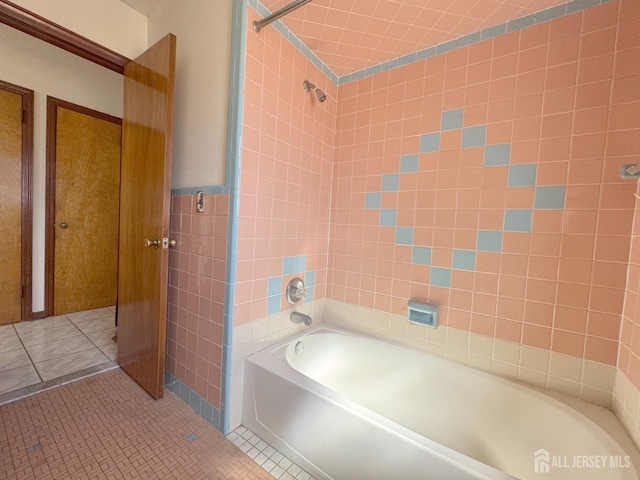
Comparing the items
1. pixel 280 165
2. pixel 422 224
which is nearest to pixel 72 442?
pixel 280 165

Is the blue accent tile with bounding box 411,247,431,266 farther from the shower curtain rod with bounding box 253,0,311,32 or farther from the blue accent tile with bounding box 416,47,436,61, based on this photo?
the shower curtain rod with bounding box 253,0,311,32

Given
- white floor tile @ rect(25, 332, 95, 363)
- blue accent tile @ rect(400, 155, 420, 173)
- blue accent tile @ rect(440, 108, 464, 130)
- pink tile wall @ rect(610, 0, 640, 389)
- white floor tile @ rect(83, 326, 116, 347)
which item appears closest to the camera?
pink tile wall @ rect(610, 0, 640, 389)

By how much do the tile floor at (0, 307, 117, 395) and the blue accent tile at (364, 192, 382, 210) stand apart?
1995mm

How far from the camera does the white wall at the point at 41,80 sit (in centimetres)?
208

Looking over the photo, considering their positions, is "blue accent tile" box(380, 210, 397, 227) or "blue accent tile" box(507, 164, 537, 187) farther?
"blue accent tile" box(380, 210, 397, 227)

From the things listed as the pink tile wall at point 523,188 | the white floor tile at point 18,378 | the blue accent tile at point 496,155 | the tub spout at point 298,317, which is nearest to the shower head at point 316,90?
the pink tile wall at point 523,188

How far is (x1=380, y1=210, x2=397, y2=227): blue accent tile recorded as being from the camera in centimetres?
156

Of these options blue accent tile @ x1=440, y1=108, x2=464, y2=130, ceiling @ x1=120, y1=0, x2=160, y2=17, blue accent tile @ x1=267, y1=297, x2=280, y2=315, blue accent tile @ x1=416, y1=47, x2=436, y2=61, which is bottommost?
blue accent tile @ x1=267, y1=297, x2=280, y2=315

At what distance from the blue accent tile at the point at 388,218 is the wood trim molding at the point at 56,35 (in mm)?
1835

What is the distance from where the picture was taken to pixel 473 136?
4.33ft

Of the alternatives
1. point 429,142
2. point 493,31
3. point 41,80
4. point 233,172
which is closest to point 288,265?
point 233,172

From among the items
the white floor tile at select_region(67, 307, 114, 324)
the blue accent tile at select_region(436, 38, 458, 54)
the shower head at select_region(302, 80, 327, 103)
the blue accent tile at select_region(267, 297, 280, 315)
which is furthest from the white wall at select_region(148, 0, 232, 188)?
→ the white floor tile at select_region(67, 307, 114, 324)

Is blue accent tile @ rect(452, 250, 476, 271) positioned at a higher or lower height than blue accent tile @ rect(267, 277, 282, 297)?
higher

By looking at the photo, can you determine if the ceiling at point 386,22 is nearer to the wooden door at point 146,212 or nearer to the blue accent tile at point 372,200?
the wooden door at point 146,212
